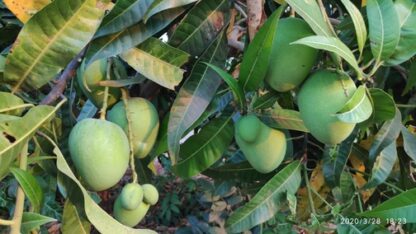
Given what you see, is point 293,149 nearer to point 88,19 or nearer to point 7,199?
point 88,19

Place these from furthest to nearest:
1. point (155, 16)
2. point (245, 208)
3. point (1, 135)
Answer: point (245, 208) < point (155, 16) < point (1, 135)

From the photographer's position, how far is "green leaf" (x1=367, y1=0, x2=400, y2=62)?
2.12 feet

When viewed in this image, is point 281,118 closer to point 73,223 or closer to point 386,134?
point 386,134

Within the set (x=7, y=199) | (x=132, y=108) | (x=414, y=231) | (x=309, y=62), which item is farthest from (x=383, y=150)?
(x=7, y=199)

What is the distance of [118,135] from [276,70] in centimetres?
26

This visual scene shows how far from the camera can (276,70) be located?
682mm

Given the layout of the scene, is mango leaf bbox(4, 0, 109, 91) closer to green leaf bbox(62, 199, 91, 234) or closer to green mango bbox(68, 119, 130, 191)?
green mango bbox(68, 119, 130, 191)

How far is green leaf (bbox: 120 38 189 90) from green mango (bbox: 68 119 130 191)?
106mm

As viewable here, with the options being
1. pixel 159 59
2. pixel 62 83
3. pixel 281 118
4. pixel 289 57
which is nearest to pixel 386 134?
pixel 281 118

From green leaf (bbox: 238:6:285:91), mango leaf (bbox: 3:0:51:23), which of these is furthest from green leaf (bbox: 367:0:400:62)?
mango leaf (bbox: 3:0:51:23)

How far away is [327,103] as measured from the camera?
2.09 feet

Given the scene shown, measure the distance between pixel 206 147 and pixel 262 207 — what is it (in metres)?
0.19

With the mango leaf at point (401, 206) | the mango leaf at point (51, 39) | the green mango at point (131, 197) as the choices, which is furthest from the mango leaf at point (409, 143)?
the mango leaf at point (51, 39)

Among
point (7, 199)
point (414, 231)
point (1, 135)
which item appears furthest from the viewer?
point (7, 199)
